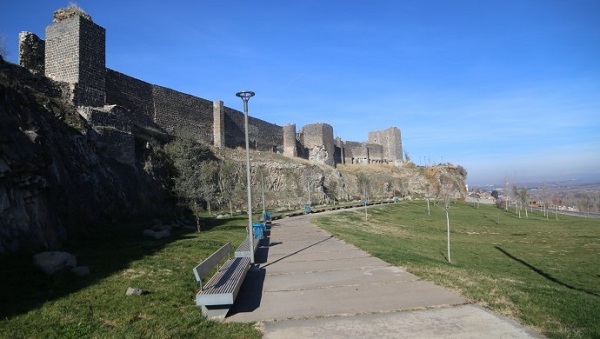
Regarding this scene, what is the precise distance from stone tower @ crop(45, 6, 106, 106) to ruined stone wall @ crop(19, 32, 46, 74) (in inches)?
13.6

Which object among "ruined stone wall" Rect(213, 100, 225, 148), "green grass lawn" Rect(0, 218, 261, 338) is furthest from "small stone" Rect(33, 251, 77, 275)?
"ruined stone wall" Rect(213, 100, 225, 148)

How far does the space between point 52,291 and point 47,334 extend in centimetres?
188

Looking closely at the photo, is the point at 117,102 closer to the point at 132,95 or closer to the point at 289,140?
the point at 132,95

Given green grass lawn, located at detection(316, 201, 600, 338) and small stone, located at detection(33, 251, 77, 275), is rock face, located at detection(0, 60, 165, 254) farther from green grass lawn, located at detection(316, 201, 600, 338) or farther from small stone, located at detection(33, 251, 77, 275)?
green grass lawn, located at detection(316, 201, 600, 338)

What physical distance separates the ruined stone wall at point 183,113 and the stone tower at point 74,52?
11.5 meters

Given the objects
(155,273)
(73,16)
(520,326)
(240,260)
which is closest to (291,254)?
(240,260)

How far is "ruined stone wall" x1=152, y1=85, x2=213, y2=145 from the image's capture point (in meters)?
35.4

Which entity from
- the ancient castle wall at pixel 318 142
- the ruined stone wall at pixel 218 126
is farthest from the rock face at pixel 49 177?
the ancient castle wall at pixel 318 142

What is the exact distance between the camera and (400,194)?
71375mm

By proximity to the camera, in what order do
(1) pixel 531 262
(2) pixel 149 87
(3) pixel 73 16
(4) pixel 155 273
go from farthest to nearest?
(2) pixel 149 87 → (3) pixel 73 16 → (1) pixel 531 262 → (4) pixel 155 273

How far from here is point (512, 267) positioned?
16.6m

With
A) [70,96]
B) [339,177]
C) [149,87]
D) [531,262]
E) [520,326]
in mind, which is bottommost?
[531,262]

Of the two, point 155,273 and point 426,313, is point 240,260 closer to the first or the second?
point 155,273

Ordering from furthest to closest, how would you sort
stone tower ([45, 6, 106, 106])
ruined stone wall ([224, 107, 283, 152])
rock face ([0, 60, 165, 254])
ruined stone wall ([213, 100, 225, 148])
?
1. ruined stone wall ([224, 107, 283, 152])
2. ruined stone wall ([213, 100, 225, 148])
3. stone tower ([45, 6, 106, 106])
4. rock face ([0, 60, 165, 254])
